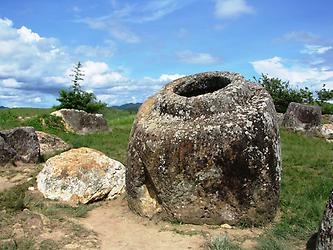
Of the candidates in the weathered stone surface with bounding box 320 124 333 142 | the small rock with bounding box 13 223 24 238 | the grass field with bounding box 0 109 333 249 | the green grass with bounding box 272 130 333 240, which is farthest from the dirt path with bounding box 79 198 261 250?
the weathered stone surface with bounding box 320 124 333 142

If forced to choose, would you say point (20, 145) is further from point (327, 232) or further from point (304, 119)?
point (304, 119)

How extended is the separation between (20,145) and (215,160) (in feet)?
27.0

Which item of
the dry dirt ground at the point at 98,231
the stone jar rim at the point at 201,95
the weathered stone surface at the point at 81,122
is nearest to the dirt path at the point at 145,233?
the dry dirt ground at the point at 98,231

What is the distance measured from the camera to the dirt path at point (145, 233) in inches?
261

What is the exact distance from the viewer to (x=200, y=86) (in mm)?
9375

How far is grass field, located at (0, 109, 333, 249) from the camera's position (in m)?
6.85

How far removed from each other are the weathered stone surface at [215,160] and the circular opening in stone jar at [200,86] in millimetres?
1126

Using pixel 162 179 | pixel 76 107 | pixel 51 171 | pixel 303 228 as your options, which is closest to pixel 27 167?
pixel 51 171

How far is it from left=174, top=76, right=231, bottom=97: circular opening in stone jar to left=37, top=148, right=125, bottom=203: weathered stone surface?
2.22 meters

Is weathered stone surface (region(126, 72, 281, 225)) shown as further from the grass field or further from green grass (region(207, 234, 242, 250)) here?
green grass (region(207, 234, 242, 250))

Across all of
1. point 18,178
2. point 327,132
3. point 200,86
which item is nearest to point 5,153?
point 18,178

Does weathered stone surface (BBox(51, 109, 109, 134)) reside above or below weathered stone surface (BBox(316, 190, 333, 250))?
above

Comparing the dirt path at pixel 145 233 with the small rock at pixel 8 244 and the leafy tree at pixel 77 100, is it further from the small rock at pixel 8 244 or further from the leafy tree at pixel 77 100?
the leafy tree at pixel 77 100

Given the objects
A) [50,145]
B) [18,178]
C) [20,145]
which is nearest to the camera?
[18,178]
